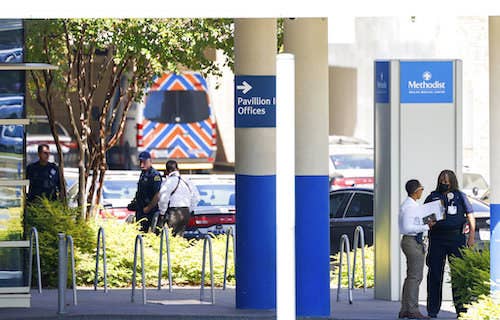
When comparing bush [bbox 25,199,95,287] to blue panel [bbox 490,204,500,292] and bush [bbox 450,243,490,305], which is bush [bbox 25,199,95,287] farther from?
blue panel [bbox 490,204,500,292]

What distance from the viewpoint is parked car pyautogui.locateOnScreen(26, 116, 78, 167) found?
3412cm

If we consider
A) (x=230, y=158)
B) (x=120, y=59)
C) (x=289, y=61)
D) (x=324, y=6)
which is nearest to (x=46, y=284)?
(x=120, y=59)

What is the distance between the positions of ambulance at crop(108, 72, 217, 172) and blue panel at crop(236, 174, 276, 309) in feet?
62.2

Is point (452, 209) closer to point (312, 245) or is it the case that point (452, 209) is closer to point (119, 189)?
point (312, 245)

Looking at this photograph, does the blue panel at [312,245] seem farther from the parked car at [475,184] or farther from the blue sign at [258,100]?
the parked car at [475,184]

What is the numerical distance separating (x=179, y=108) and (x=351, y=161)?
234 inches

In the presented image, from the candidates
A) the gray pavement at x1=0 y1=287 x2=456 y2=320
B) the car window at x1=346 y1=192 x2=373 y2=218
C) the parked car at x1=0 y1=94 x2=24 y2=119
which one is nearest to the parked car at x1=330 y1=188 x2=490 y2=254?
the car window at x1=346 y1=192 x2=373 y2=218

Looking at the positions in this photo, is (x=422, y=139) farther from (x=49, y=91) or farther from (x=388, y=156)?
(x=49, y=91)

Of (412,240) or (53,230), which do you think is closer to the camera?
(412,240)

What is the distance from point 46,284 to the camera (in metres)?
17.8

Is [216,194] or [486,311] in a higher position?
[216,194]

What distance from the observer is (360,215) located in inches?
818

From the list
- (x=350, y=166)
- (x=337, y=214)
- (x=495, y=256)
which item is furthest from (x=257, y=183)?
(x=350, y=166)

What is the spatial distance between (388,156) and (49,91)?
6678 millimetres
